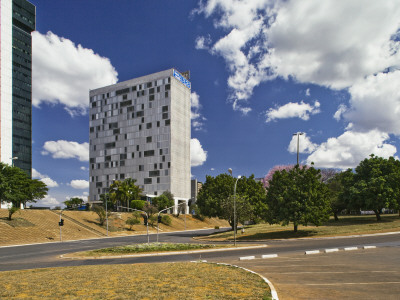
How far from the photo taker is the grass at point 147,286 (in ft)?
29.9

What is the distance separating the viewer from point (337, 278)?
37.9 ft

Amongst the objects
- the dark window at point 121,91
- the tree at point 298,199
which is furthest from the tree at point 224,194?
the dark window at point 121,91

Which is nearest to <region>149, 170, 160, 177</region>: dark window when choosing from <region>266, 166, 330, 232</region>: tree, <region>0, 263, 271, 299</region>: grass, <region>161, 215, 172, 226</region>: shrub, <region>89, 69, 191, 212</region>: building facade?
<region>89, 69, 191, 212</region>: building facade

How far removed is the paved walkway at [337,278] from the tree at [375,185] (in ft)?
97.0

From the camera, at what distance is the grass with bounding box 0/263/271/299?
9.12m

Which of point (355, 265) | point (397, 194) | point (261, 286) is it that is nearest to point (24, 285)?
point (261, 286)

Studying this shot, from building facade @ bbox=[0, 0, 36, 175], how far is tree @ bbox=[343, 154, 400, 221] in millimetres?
97224

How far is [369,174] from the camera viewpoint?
4556cm

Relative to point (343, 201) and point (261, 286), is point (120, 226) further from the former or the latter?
point (261, 286)

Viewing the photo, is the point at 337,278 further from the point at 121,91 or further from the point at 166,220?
the point at 121,91

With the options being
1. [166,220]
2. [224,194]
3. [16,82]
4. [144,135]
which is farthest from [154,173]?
[224,194]

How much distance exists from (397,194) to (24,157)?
377ft

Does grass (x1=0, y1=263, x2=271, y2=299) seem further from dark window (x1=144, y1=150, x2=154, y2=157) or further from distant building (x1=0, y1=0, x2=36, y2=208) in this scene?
dark window (x1=144, y1=150, x2=154, y2=157)

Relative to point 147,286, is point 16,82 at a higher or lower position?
higher
